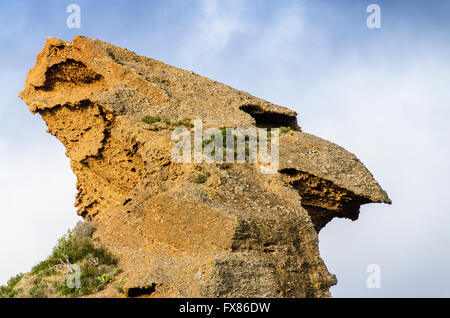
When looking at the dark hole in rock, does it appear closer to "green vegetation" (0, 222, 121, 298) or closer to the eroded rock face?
the eroded rock face

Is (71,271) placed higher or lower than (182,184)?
lower

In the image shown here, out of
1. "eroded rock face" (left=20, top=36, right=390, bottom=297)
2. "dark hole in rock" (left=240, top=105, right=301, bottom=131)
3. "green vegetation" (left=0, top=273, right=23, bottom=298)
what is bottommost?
"green vegetation" (left=0, top=273, right=23, bottom=298)

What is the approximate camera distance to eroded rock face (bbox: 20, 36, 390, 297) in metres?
17.3

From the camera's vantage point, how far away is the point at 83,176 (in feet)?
82.0

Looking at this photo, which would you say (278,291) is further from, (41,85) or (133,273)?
(41,85)

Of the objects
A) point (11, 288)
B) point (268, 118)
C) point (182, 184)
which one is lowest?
point (11, 288)

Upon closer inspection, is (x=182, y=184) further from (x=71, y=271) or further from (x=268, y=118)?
(x=268, y=118)

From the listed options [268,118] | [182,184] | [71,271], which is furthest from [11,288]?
[268,118]

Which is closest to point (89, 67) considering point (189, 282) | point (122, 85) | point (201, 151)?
point (122, 85)

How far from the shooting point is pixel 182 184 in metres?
19.0

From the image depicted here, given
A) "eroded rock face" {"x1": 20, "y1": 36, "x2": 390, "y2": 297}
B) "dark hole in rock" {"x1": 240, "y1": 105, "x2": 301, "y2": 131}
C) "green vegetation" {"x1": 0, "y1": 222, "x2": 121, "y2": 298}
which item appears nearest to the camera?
"eroded rock face" {"x1": 20, "y1": 36, "x2": 390, "y2": 297}

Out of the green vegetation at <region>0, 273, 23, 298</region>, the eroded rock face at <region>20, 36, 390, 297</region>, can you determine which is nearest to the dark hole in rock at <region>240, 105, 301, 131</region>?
the eroded rock face at <region>20, 36, 390, 297</region>

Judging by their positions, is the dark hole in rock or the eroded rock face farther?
the dark hole in rock

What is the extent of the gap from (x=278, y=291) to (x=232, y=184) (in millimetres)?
3849
